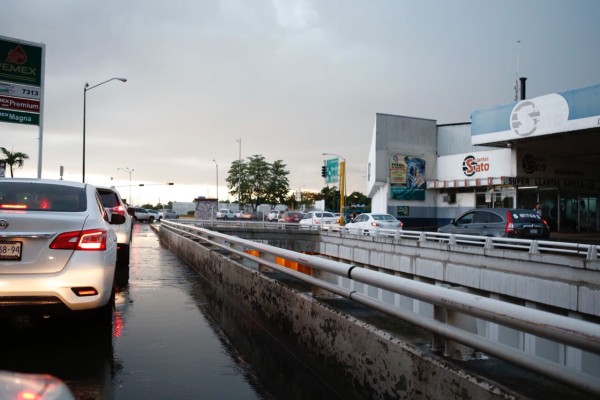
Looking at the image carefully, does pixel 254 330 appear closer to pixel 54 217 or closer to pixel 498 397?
pixel 54 217

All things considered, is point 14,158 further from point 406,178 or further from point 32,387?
point 32,387

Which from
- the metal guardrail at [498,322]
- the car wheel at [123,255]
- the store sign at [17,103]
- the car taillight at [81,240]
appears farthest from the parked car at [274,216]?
the metal guardrail at [498,322]

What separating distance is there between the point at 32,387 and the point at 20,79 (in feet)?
60.4

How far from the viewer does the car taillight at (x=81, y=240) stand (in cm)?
528

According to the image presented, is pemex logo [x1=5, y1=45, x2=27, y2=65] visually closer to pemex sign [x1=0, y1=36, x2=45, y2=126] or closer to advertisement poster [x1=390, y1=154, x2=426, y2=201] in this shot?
pemex sign [x1=0, y1=36, x2=45, y2=126]

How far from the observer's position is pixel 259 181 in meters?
99.9

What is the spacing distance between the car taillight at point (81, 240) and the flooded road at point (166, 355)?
3.38 feet

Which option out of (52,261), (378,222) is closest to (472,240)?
(378,222)

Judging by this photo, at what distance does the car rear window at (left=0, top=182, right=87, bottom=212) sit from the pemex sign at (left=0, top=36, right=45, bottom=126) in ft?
50.7

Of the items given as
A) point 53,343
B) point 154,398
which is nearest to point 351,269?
Answer: point 154,398

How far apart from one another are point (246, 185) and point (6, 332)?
93.7m

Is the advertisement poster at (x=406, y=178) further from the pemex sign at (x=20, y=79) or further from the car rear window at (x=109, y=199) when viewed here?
the car rear window at (x=109, y=199)

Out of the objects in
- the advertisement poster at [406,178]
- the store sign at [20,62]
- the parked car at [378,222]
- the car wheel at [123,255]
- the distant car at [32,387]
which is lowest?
the distant car at [32,387]

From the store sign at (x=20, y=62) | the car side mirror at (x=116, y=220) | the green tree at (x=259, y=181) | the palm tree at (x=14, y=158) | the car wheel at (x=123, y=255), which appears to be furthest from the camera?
the green tree at (x=259, y=181)
